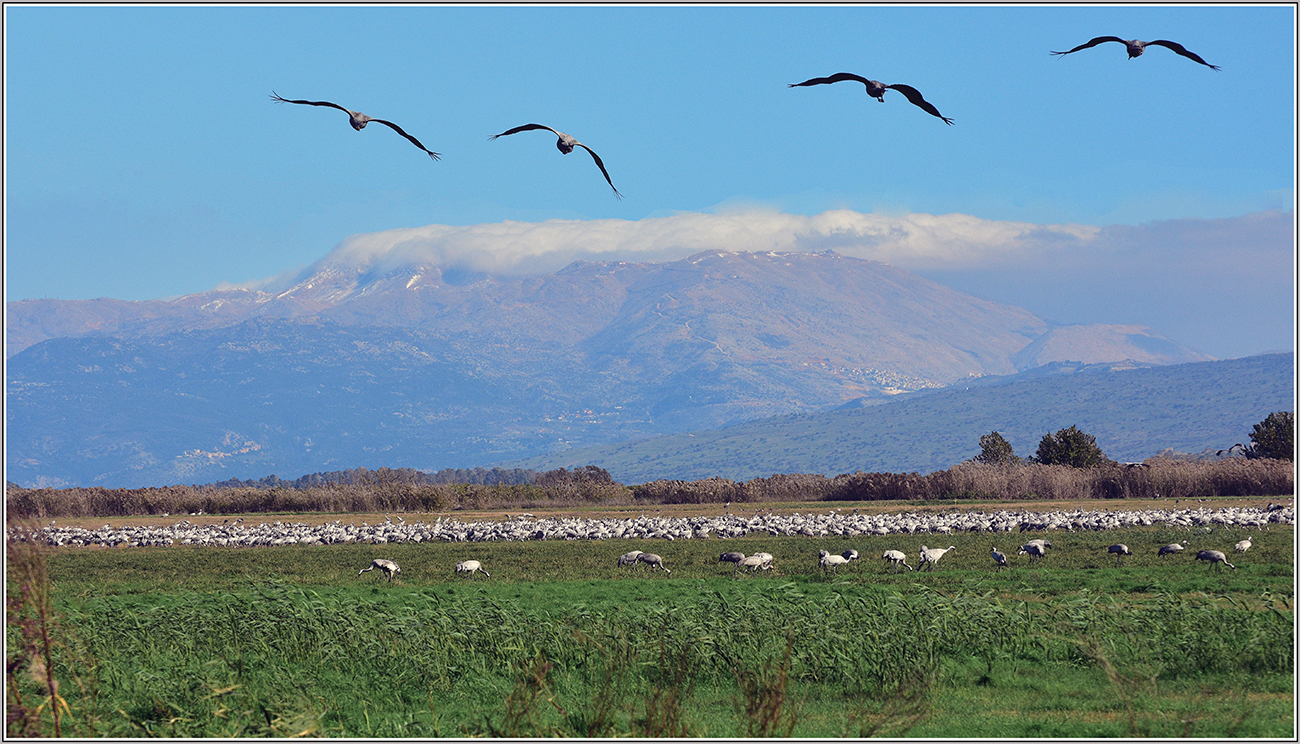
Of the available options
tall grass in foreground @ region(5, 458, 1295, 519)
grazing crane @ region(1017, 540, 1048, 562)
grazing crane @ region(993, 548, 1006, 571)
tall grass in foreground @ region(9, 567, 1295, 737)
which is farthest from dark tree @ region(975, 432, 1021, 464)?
tall grass in foreground @ region(9, 567, 1295, 737)

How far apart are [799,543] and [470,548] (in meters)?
11.1

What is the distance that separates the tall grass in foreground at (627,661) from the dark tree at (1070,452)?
193 ft

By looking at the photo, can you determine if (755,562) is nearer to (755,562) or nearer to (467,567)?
(755,562)

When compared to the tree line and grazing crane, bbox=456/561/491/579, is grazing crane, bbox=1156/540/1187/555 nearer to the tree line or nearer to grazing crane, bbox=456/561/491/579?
grazing crane, bbox=456/561/491/579

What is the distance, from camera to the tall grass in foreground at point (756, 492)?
191ft

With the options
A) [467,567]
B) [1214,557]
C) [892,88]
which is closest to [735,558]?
[467,567]

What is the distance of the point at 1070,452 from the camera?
73.7m

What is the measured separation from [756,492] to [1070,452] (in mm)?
20646

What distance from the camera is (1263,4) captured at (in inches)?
464

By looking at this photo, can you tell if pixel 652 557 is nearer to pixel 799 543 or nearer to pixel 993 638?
pixel 799 543

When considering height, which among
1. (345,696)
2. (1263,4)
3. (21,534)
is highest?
(1263,4)

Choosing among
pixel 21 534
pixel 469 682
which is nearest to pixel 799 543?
pixel 469 682

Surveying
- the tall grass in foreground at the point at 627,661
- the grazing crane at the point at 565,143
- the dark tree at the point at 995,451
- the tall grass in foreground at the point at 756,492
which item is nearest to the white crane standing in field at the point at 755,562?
the tall grass in foreground at the point at 627,661

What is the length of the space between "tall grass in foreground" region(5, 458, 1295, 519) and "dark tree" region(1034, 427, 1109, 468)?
7354 millimetres
